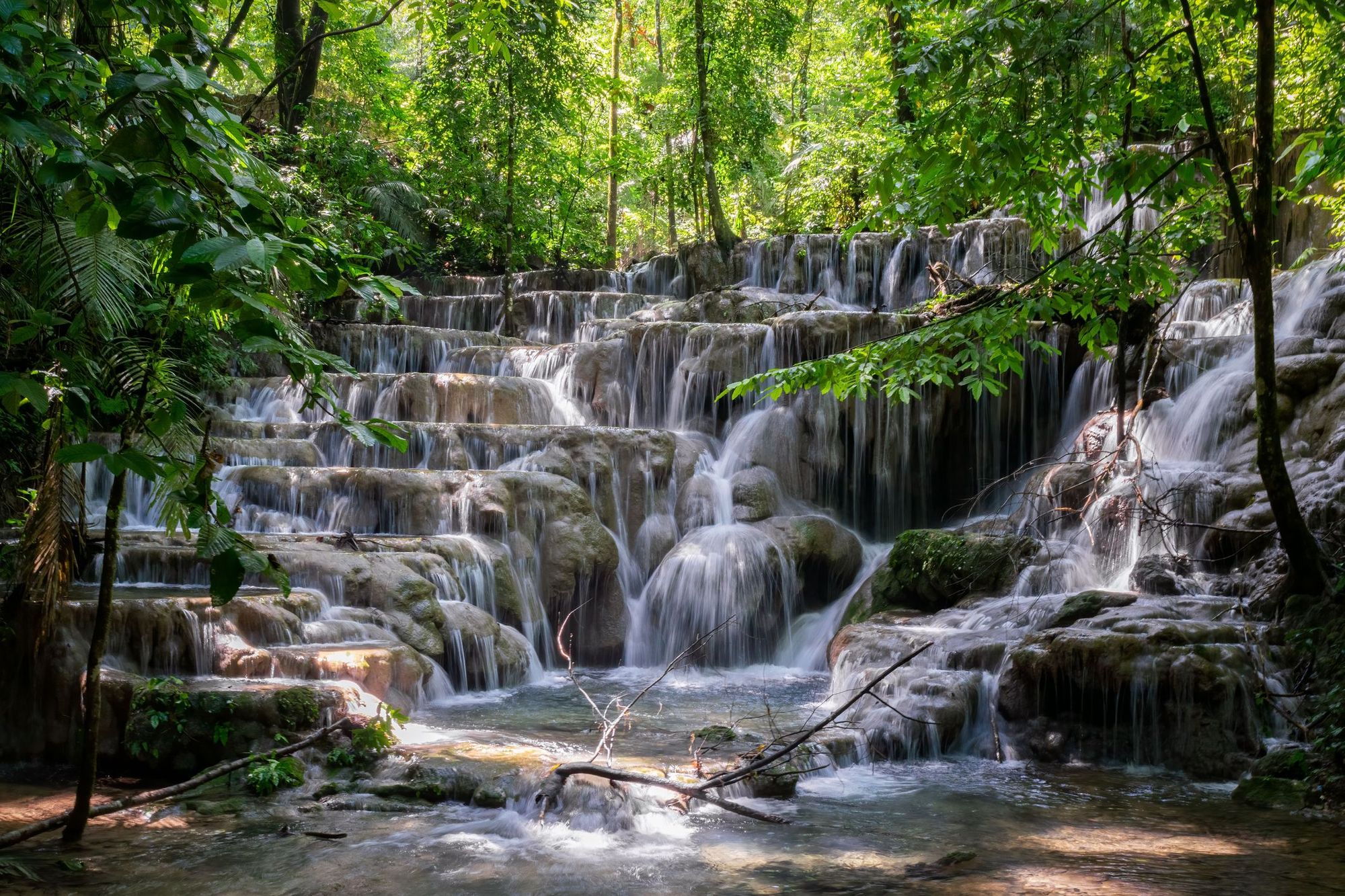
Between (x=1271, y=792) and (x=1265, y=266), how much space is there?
324 cm

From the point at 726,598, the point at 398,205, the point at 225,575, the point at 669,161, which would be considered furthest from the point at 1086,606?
the point at 669,161

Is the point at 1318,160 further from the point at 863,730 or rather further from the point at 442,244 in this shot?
the point at 442,244

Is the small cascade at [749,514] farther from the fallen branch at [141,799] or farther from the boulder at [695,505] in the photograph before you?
the fallen branch at [141,799]

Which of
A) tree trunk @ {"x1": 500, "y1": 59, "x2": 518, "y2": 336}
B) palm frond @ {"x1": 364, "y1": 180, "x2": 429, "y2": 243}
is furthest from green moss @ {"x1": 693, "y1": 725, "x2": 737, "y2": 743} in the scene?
palm frond @ {"x1": 364, "y1": 180, "x2": 429, "y2": 243}

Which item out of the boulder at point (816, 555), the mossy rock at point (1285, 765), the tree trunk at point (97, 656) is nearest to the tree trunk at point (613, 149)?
the boulder at point (816, 555)

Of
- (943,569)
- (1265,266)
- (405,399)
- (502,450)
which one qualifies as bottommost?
(943,569)

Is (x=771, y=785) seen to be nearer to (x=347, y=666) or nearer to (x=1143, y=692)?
(x=1143, y=692)

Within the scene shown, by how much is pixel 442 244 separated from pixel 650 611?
13545 mm

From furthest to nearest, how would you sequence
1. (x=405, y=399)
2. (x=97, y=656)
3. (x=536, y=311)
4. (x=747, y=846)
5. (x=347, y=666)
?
(x=536, y=311) → (x=405, y=399) → (x=347, y=666) → (x=747, y=846) → (x=97, y=656)

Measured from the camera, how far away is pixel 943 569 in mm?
10195

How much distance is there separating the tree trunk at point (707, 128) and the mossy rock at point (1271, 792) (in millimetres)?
15328

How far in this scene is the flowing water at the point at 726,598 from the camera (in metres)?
4.91

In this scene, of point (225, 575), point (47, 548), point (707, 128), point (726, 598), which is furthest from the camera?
point (707, 128)

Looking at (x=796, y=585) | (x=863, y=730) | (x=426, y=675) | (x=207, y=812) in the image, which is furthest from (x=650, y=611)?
(x=207, y=812)
